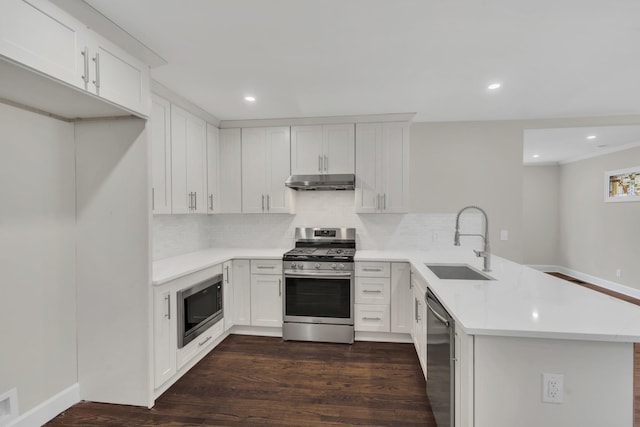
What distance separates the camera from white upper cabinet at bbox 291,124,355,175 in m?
3.58

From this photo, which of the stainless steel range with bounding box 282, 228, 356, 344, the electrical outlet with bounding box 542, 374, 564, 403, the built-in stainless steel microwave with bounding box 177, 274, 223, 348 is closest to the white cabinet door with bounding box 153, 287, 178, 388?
the built-in stainless steel microwave with bounding box 177, 274, 223, 348

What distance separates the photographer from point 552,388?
1.32m

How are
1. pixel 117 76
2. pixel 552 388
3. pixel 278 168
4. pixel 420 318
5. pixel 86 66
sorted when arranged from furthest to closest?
pixel 278 168 < pixel 420 318 < pixel 117 76 < pixel 86 66 < pixel 552 388

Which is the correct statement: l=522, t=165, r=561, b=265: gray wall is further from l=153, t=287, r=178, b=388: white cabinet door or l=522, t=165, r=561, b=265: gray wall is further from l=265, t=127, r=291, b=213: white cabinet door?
Result: l=153, t=287, r=178, b=388: white cabinet door

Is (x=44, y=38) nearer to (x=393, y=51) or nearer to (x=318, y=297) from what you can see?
(x=393, y=51)

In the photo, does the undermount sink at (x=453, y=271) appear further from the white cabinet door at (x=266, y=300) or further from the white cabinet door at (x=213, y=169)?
the white cabinet door at (x=213, y=169)

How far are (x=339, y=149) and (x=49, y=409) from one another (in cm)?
333

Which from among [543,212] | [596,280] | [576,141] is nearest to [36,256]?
[576,141]

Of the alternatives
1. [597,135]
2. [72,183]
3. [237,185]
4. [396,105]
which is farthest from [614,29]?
[72,183]

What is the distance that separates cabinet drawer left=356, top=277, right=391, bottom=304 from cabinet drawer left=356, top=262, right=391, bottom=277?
0.04m

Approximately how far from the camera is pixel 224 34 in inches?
74.7

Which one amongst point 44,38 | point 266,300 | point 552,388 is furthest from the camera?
point 266,300

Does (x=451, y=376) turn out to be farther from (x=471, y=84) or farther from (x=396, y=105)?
(x=396, y=105)

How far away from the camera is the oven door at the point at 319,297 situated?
324cm
